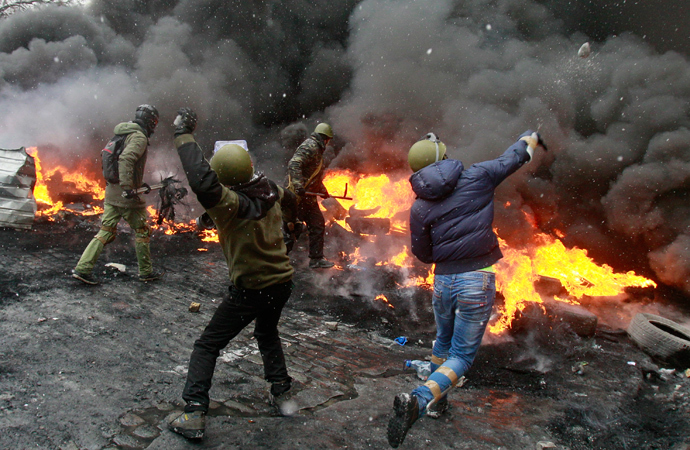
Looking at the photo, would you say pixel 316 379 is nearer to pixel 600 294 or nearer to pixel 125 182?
pixel 125 182

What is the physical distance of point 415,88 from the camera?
1038cm

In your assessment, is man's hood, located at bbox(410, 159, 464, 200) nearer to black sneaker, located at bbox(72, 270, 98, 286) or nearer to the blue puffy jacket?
the blue puffy jacket

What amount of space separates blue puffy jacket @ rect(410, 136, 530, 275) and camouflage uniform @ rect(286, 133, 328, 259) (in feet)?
11.1

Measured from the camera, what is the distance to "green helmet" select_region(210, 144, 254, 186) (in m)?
2.45

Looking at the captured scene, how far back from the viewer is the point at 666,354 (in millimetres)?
3973

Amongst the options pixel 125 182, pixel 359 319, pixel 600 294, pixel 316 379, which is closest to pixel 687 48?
pixel 600 294

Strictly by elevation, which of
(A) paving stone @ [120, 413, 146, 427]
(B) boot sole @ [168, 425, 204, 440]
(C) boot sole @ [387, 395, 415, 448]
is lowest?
(A) paving stone @ [120, 413, 146, 427]

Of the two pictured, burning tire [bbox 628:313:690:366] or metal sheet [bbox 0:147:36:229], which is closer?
burning tire [bbox 628:313:690:366]

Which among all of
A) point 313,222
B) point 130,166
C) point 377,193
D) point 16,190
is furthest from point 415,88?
point 16,190

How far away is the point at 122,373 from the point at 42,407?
1.80 ft

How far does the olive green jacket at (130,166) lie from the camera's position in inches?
186

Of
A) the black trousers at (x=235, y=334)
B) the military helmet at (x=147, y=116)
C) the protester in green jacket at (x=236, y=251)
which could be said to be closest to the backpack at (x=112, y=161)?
the military helmet at (x=147, y=116)

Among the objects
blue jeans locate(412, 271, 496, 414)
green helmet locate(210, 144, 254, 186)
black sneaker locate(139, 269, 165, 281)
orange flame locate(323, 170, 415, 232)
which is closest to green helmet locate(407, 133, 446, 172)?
blue jeans locate(412, 271, 496, 414)

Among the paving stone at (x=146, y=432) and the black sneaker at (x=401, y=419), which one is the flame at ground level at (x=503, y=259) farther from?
the paving stone at (x=146, y=432)
